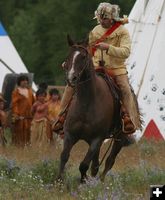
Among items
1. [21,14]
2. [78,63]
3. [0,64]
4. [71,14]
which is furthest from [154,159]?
[21,14]

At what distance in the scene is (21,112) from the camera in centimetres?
1866

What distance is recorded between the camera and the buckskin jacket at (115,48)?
12259 mm

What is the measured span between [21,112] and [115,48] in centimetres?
671

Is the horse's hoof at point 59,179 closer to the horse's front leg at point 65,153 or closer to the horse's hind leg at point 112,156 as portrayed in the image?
the horse's front leg at point 65,153

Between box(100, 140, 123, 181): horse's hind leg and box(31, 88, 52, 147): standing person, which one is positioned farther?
box(31, 88, 52, 147): standing person

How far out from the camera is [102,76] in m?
12.5

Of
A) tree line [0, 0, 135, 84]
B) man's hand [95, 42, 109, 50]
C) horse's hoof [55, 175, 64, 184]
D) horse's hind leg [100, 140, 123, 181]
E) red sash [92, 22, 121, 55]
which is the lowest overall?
tree line [0, 0, 135, 84]

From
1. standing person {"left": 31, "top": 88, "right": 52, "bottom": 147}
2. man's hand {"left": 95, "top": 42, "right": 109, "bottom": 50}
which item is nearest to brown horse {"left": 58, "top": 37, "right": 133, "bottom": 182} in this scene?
man's hand {"left": 95, "top": 42, "right": 109, "bottom": 50}

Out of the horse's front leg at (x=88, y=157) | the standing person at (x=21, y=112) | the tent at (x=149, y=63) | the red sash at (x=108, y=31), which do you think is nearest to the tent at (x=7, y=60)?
the tent at (x=149, y=63)

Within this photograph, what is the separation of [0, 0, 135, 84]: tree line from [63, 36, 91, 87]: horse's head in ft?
125

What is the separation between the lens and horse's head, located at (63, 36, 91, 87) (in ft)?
36.9

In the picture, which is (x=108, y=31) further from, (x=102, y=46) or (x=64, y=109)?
(x=64, y=109)

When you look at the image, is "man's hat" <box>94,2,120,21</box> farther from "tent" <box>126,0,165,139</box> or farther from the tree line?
the tree line

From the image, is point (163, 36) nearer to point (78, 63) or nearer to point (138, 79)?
point (138, 79)
